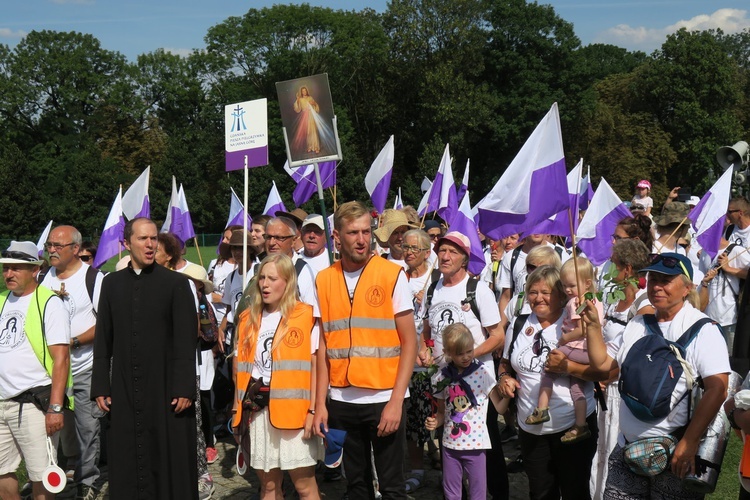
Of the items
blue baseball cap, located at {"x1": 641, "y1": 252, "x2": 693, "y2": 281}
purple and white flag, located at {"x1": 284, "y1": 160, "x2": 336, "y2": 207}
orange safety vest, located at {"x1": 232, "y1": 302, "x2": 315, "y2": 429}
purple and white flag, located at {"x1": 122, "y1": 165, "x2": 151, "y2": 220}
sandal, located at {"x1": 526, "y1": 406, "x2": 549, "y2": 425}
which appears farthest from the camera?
purple and white flag, located at {"x1": 284, "y1": 160, "x2": 336, "y2": 207}

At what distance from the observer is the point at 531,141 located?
543 centimetres

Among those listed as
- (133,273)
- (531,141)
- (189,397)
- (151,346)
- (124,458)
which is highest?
(531,141)

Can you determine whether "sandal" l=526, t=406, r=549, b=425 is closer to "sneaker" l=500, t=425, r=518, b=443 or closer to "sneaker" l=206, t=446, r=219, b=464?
"sneaker" l=500, t=425, r=518, b=443

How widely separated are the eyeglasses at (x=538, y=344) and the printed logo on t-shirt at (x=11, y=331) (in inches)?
134

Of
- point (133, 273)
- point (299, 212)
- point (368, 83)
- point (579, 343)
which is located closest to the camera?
point (579, 343)

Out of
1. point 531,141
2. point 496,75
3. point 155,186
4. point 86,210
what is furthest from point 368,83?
point 531,141

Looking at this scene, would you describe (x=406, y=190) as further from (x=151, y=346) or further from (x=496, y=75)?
(x=151, y=346)

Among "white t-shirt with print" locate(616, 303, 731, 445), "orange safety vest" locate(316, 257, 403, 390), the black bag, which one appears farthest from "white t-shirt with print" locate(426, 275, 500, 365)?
"white t-shirt with print" locate(616, 303, 731, 445)

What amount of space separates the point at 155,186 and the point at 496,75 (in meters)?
23.2

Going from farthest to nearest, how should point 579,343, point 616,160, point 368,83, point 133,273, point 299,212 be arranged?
1. point 368,83
2. point 616,160
3. point 299,212
4. point 133,273
5. point 579,343

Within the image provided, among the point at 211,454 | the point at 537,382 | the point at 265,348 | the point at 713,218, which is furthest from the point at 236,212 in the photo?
the point at 537,382

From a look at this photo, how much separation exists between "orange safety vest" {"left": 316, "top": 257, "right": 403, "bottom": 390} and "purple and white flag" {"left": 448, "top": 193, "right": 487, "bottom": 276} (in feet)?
10.3

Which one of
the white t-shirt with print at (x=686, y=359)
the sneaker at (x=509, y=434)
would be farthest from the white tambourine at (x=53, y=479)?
the sneaker at (x=509, y=434)

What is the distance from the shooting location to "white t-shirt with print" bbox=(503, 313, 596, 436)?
4.83m
